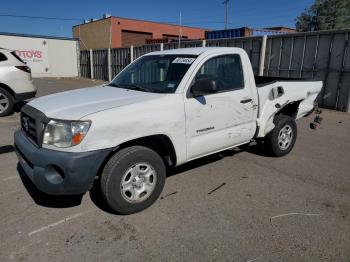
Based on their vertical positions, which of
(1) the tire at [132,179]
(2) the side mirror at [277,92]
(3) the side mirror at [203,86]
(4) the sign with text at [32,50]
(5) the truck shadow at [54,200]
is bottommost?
(5) the truck shadow at [54,200]

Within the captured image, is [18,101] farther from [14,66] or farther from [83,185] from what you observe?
[83,185]

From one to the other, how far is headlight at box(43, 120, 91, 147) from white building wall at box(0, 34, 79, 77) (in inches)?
877

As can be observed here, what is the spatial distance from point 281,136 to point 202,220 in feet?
8.39

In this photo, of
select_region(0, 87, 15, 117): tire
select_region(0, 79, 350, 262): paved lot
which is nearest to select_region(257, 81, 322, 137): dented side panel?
select_region(0, 79, 350, 262): paved lot

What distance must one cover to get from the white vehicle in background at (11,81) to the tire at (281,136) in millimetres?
6534

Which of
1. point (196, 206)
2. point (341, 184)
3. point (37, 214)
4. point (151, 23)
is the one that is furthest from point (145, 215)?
point (151, 23)

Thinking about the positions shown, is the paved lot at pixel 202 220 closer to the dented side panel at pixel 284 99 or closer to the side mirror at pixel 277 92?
the dented side panel at pixel 284 99

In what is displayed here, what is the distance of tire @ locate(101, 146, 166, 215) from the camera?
3.04 m

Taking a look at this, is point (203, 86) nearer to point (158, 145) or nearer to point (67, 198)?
point (158, 145)

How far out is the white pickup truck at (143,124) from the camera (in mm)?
2879

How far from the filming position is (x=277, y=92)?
470 cm

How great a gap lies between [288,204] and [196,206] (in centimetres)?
108

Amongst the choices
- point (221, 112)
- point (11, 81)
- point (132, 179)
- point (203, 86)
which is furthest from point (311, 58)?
point (11, 81)

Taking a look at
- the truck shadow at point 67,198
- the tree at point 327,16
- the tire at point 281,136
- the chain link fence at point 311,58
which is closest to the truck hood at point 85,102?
the truck shadow at point 67,198
